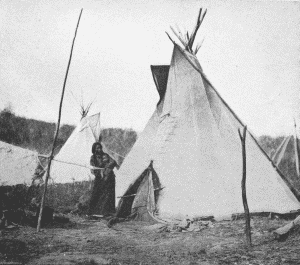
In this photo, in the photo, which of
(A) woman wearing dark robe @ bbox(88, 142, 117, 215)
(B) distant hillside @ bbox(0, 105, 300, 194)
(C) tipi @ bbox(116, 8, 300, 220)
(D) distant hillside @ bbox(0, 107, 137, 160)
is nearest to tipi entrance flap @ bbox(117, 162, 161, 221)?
(C) tipi @ bbox(116, 8, 300, 220)

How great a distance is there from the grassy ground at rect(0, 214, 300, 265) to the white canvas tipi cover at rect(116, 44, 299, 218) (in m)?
0.51

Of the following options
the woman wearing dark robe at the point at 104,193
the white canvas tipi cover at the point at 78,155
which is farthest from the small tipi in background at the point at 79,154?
the woman wearing dark robe at the point at 104,193

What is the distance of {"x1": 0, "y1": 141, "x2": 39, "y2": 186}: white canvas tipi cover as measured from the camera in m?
5.28

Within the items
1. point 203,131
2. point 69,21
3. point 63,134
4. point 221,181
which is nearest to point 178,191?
point 221,181

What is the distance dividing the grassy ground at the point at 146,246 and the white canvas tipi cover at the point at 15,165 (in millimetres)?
1216

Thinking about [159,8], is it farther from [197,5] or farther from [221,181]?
[221,181]

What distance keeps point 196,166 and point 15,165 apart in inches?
137

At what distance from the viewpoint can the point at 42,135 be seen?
12.9 meters

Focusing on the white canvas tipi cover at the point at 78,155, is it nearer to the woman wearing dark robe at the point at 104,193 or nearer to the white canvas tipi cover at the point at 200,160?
the woman wearing dark robe at the point at 104,193

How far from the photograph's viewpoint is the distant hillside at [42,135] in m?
8.15

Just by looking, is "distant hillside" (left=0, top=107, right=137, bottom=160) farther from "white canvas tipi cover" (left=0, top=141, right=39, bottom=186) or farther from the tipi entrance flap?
the tipi entrance flap

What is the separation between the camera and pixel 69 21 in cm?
543

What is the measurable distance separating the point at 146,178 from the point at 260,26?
379 cm

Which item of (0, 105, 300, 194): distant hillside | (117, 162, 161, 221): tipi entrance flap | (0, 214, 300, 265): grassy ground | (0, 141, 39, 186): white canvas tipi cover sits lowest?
(0, 214, 300, 265): grassy ground
